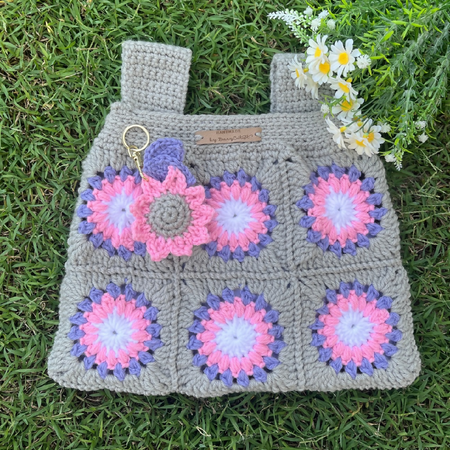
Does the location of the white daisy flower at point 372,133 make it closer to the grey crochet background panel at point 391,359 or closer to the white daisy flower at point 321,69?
the white daisy flower at point 321,69

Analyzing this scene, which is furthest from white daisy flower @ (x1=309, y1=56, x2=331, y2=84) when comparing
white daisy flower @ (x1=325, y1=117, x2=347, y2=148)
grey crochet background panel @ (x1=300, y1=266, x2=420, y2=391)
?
grey crochet background panel @ (x1=300, y1=266, x2=420, y2=391)

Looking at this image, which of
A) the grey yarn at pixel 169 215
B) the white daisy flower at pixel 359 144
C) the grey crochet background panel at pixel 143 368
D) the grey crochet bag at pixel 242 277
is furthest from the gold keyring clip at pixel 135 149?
the white daisy flower at pixel 359 144

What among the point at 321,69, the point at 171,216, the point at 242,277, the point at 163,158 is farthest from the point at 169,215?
the point at 321,69

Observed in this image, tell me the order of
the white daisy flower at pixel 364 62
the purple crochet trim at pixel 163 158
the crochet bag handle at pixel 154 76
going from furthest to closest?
the crochet bag handle at pixel 154 76 < the purple crochet trim at pixel 163 158 < the white daisy flower at pixel 364 62

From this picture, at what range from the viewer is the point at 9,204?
1.17 meters

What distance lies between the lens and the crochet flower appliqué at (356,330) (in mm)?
1074

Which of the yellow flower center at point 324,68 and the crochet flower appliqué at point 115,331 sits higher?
the yellow flower center at point 324,68

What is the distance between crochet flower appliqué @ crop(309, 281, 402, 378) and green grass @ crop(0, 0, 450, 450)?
141 millimetres

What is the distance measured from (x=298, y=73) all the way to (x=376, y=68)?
0.57ft

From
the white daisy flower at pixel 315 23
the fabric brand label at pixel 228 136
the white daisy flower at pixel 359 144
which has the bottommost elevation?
the fabric brand label at pixel 228 136

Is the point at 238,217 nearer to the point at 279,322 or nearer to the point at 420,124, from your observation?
the point at 279,322

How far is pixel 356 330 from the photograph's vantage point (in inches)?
42.6

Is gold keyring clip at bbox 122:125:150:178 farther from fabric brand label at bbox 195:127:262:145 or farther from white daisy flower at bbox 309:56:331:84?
white daisy flower at bbox 309:56:331:84

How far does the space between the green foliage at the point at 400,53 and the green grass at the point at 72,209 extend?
22cm
